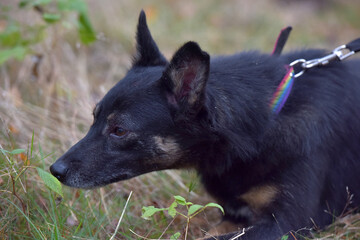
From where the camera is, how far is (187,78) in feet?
9.16

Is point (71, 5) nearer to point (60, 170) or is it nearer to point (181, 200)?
point (60, 170)

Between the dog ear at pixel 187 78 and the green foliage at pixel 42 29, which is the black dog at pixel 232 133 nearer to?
the dog ear at pixel 187 78

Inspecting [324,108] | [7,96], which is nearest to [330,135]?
[324,108]

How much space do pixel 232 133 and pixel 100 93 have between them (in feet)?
9.30

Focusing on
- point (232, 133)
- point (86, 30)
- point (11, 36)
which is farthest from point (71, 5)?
point (232, 133)

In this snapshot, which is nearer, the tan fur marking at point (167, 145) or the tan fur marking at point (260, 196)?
the tan fur marking at point (167, 145)

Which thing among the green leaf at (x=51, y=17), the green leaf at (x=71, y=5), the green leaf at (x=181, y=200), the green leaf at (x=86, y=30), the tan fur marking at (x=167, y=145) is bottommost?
the green leaf at (x=181, y=200)

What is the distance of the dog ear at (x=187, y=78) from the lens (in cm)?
265

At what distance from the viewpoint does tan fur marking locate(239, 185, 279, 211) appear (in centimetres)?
301

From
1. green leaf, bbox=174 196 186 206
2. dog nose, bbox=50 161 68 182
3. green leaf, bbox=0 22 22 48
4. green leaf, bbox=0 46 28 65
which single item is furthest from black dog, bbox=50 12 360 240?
green leaf, bbox=0 22 22 48

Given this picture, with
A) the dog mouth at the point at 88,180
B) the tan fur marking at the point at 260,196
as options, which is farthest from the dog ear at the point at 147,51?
the tan fur marking at the point at 260,196

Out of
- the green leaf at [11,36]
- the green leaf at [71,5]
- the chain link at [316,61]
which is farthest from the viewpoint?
the green leaf at [11,36]

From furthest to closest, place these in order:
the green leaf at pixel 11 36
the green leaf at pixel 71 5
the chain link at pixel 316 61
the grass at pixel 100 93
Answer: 1. the green leaf at pixel 11 36
2. the green leaf at pixel 71 5
3. the chain link at pixel 316 61
4. the grass at pixel 100 93

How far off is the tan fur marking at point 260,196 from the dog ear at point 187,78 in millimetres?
691
